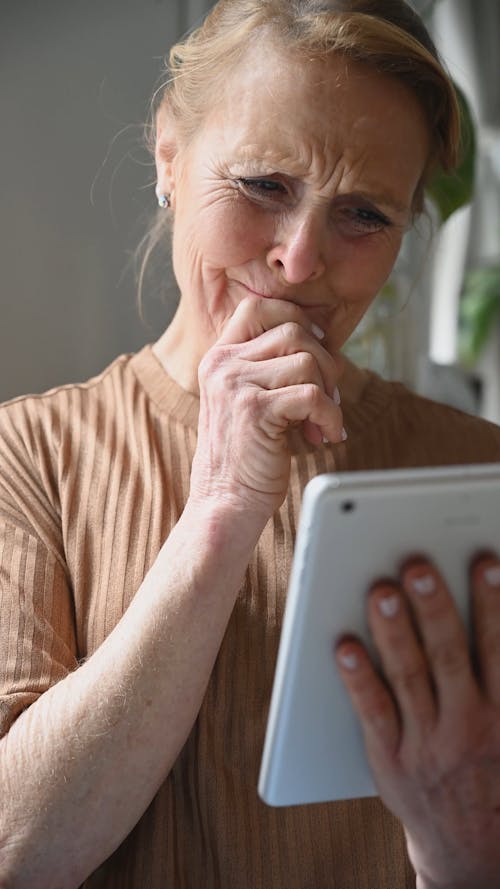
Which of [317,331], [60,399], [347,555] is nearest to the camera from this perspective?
[347,555]

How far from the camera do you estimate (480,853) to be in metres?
0.82

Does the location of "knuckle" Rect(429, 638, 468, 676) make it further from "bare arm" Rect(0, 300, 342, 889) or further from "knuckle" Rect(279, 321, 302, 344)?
"knuckle" Rect(279, 321, 302, 344)

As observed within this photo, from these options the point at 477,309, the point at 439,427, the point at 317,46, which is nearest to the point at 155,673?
the point at 439,427

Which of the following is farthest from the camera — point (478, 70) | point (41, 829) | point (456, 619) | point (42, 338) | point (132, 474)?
point (478, 70)

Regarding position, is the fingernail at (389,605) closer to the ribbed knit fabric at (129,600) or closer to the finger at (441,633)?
the finger at (441,633)

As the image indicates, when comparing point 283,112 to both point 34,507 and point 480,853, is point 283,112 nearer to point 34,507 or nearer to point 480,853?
point 34,507

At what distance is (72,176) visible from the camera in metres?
1.65

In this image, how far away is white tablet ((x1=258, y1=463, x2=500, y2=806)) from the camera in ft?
2.30

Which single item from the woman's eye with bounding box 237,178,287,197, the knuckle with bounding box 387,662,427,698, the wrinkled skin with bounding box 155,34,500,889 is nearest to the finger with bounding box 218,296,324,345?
the wrinkled skin with bounding box 155,34,500,889

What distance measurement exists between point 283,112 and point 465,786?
0.73 metres

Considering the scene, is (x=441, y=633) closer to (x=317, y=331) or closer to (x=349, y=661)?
(x=349, y=661)

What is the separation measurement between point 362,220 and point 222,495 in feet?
1.30

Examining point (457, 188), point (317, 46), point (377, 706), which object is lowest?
point (377, 706)

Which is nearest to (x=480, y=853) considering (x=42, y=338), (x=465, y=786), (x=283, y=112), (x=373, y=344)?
(x=465, y=786)
